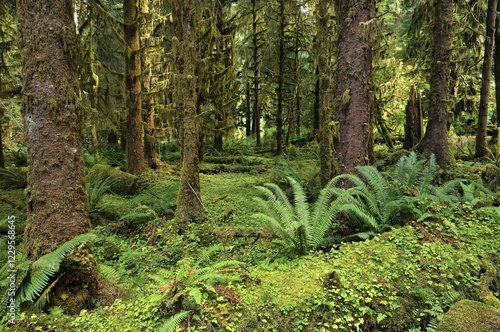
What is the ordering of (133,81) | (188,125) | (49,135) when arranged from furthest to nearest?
(133,81) < (188,125) < (49,135)

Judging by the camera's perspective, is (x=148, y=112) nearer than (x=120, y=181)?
No

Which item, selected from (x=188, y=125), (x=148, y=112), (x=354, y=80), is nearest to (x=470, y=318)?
(x=354, y=80)

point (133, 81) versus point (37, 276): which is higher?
point (133, 81)

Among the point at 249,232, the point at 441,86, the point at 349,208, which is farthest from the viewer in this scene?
the point at 441,86

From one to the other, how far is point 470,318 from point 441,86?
6.92 m

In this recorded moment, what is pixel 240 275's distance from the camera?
122 inches

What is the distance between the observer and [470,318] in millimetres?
2672

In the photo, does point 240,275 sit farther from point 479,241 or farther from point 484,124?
point 484,124

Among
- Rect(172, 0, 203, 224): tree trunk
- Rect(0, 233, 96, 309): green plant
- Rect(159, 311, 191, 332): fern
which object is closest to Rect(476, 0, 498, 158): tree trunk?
Rect(172, 0, 203, 224): tree trunk

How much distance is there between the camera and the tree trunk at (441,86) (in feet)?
25.7

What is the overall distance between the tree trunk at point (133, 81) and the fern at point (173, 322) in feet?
24.6

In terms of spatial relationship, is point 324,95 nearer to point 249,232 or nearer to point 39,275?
point 249,232

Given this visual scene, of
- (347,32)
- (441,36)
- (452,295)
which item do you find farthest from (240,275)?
(441,36)

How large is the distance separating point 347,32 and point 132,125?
21.1 feet
